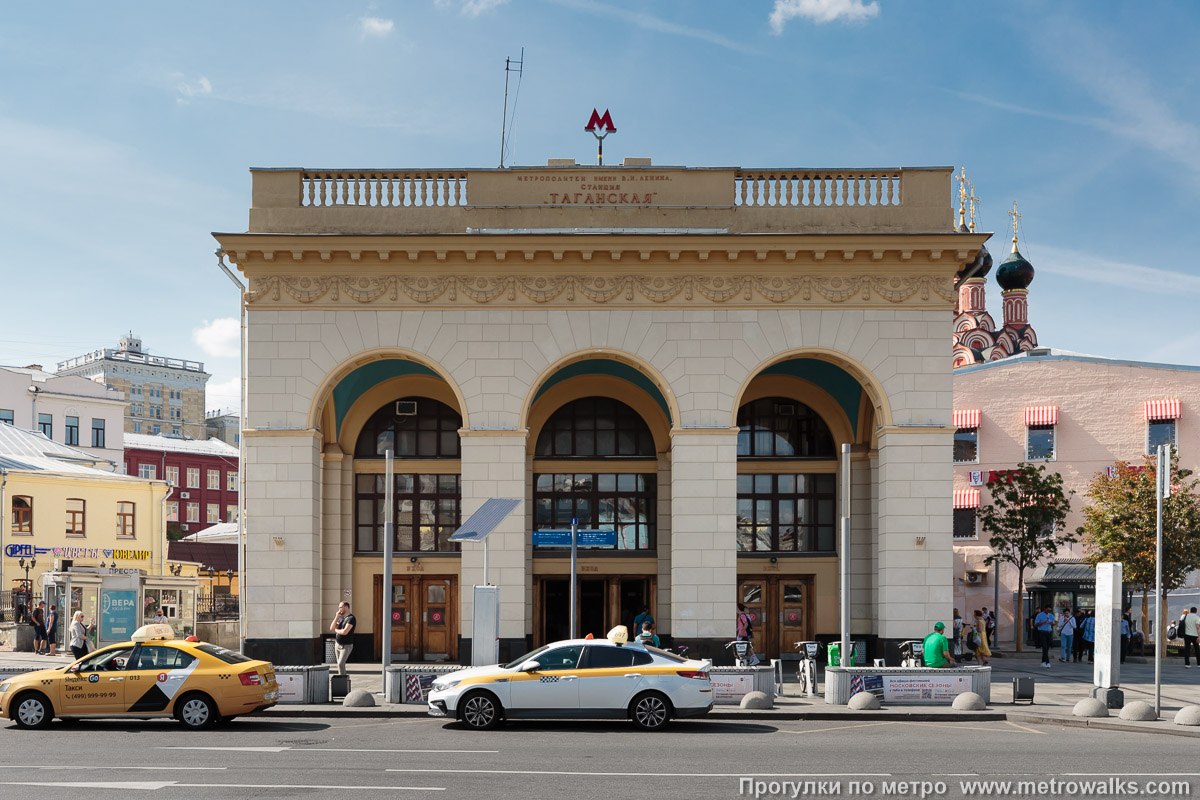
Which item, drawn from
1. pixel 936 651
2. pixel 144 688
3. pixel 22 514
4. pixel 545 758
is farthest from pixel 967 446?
pixel 22 514

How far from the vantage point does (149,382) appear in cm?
13950

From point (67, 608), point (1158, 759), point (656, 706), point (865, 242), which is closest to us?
point (1158, 759)

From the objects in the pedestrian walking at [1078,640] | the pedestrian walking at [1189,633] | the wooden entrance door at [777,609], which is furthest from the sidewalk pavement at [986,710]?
the pedestrian walking at [1078,640]

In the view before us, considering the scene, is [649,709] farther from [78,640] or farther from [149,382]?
[149,382]

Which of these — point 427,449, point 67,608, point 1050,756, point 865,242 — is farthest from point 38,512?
point 1050,756

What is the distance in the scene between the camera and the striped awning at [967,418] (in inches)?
1789

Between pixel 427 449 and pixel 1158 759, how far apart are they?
20.0 metres

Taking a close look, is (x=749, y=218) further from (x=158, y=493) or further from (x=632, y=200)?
(x=158, y=493)

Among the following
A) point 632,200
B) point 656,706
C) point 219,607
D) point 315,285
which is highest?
point 632,200

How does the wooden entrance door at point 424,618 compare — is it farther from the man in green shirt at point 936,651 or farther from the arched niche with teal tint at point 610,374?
the man in green shirt at point 936,651

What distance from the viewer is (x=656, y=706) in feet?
57.5

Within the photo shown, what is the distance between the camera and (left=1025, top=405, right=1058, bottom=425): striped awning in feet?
144

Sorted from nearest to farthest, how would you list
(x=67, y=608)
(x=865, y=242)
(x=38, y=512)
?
(x=865, y=242), (x=67, y=608), (x=38, y=512)

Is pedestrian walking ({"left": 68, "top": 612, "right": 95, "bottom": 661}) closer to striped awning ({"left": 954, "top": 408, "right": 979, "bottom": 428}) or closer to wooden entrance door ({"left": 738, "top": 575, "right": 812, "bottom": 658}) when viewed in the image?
wooden entrance door ({"left": 738, "top": 575, "right": 812, "bottom": 658})
